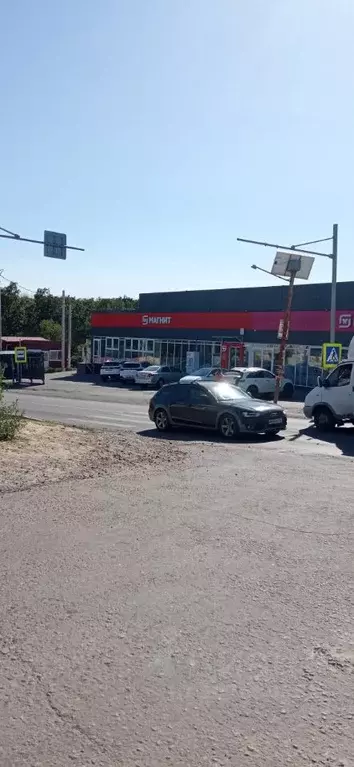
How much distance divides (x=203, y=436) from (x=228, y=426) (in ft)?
A: 2.98

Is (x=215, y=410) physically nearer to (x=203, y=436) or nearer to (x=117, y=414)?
(x=203, y=436)

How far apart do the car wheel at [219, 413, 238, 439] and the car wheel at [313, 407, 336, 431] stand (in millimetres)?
3538

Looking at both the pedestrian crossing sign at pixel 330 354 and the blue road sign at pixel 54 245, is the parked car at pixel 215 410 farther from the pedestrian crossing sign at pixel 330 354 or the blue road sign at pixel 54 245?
the blue road sign at pixel 54 245

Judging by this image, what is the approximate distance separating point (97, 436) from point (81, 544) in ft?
26.9

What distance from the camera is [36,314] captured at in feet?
300

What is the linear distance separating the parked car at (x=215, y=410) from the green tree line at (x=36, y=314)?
6815 cm

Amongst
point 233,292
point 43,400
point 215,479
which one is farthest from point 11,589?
point 233,292

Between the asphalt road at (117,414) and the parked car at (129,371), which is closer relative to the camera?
the asphalt road at (117,414)

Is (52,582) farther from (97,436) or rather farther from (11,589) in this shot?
(97,436)

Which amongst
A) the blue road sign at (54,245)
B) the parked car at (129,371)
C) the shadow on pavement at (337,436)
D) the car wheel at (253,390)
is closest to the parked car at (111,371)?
A: the parked car at (129,371)

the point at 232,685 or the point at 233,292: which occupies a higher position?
the point at 233,292

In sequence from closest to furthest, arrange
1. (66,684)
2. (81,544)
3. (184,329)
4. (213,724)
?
(213,724), (66,684), (81,544), (184,329)

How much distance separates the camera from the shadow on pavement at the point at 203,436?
15688 mm

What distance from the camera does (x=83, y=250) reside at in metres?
24.0
